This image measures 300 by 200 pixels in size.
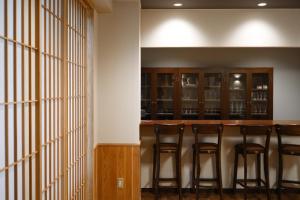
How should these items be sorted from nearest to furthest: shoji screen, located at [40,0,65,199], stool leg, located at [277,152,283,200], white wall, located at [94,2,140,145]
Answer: shoji screen, located at [40,0,65,199] < white wall, located at [94,2,140,145] < stool leg, located at [277,152,283,200]

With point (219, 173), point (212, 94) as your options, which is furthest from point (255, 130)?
point (212, 94)

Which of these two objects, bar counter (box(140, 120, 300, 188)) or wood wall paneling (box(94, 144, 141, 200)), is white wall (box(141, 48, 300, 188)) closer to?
bar counter (box(140, 120, 300, 188))

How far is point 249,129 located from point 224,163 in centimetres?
79

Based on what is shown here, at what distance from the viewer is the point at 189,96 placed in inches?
264

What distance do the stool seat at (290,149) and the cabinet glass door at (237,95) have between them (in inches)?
90.1

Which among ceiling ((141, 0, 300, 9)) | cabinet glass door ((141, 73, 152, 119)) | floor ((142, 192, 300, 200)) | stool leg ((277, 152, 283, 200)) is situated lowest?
floor ((142, 192, 300, 200))

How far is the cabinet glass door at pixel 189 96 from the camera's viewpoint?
6641mm

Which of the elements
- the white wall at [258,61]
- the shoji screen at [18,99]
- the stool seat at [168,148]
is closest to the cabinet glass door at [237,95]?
the white wall at [258,61]

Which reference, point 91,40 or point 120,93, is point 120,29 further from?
point 120,93

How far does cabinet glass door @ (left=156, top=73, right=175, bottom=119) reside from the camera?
262 inches

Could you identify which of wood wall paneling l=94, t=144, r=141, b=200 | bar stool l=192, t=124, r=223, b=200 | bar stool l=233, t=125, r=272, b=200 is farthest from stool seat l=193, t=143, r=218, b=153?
wood wall paneling l=94, t=144, r=141, b=200

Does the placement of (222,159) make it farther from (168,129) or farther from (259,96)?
(259,96)

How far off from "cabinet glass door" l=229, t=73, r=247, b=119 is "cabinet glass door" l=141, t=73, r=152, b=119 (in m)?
1.67

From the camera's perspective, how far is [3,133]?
163 cm
